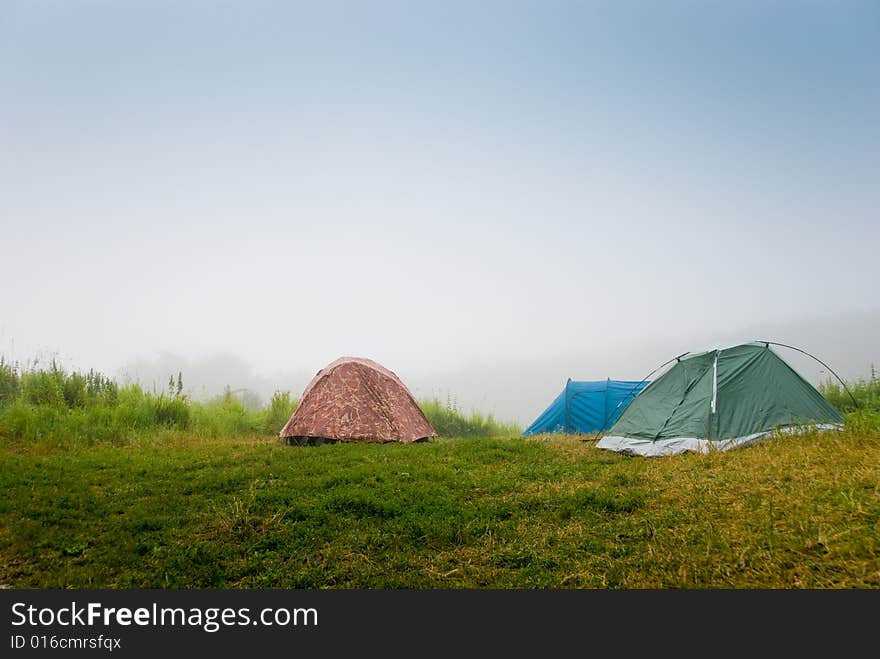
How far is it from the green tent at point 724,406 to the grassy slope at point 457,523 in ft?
4.77

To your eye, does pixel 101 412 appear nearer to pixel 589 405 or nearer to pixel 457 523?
pixel 457 523

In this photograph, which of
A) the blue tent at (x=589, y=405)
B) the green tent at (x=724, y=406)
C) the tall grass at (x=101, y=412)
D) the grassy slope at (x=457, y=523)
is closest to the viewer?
the grassy slope at (x=457, y=523)

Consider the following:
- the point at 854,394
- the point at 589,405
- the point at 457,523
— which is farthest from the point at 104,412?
the point at 854,394

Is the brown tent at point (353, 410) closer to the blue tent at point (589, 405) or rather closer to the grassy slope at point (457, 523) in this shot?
the grassy slope at point (457, 523)

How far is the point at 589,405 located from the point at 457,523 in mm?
14214

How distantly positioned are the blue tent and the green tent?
5893mm

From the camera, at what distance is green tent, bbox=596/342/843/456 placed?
12.1 meters

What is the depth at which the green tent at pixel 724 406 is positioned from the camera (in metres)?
12.1

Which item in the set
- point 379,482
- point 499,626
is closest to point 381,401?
point 379,482

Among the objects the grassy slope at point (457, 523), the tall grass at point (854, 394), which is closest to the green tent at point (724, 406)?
the grassy slope at point (457, 523)

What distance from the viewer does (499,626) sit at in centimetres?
445

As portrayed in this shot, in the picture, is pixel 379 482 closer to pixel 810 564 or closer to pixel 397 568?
pixel 397 568

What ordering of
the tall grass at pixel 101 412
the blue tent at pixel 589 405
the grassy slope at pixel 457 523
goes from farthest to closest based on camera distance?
the blue tent at pixel 589 405, the tall grass at pixel 101 412, the grassy slope at pixel 457 523

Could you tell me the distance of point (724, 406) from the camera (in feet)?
41.0
